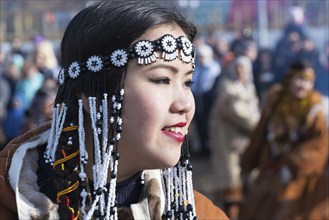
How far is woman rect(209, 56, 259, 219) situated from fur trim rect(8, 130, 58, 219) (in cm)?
554

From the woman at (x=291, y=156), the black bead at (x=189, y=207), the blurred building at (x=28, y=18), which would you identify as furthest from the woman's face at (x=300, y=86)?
the black bead at (x=189, y=207)

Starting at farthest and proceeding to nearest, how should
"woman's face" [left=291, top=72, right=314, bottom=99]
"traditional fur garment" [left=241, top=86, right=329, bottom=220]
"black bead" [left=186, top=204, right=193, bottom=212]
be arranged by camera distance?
"woman's face" [left=291, top=72, right=314, bottom=99] → "traditional fur garment" [left=241, top=86, right=329, bottom=220] → "black bead" [left=186, top=204, right=193, bottom=212]

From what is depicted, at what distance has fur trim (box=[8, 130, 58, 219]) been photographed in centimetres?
245

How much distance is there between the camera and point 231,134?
26.9 ft

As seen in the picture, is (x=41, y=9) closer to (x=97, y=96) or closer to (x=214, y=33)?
(x=214, y=33)

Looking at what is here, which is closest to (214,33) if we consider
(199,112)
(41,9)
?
(199,112)

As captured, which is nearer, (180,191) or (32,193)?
(32,193)

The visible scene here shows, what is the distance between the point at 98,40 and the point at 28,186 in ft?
1.58

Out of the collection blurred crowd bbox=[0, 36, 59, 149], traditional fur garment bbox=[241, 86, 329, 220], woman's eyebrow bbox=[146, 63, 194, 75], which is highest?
woman's eyebrow bbox=[146, 63, 194, 75]

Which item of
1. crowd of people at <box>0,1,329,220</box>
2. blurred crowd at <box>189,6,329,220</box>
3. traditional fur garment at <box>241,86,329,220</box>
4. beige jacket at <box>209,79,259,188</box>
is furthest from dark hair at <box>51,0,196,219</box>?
beige jacket at <box>209,79,259,188</box>

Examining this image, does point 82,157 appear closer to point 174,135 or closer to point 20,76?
point 174,135

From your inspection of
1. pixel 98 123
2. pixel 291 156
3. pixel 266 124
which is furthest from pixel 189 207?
pixel 266 124

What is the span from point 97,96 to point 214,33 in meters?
8.12

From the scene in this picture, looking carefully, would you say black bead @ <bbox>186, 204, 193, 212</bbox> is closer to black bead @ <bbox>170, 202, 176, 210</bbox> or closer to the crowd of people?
black bead @ <bbox>170, 202, 176, 210</bbox>
